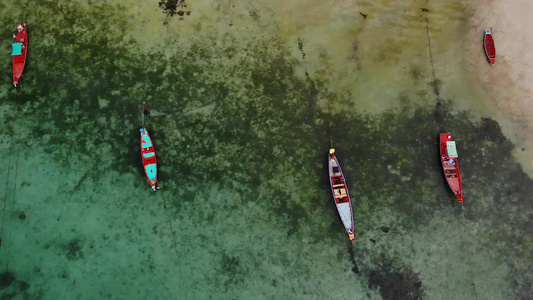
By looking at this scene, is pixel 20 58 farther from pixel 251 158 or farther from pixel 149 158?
pixel 251 158

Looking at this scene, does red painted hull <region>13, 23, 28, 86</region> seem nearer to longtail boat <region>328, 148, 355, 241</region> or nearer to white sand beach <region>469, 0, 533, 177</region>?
longtail boat <region>328, 148, 355, 241</region>

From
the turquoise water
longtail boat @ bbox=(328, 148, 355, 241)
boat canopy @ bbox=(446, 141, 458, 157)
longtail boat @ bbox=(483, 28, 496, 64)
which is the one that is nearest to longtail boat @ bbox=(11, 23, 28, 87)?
the turquoise water

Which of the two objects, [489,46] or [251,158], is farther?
[489,46]

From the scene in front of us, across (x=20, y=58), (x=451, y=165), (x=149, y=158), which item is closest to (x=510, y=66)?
(x=451, y=165)

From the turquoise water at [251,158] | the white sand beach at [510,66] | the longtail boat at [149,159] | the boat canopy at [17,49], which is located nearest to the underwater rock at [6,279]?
the turquoise water at [251,158]

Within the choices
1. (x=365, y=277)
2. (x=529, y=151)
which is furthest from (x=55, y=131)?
(x=529, y=151)

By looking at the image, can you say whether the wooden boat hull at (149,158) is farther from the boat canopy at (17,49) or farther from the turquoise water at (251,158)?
the boat canopy at (17,49)
